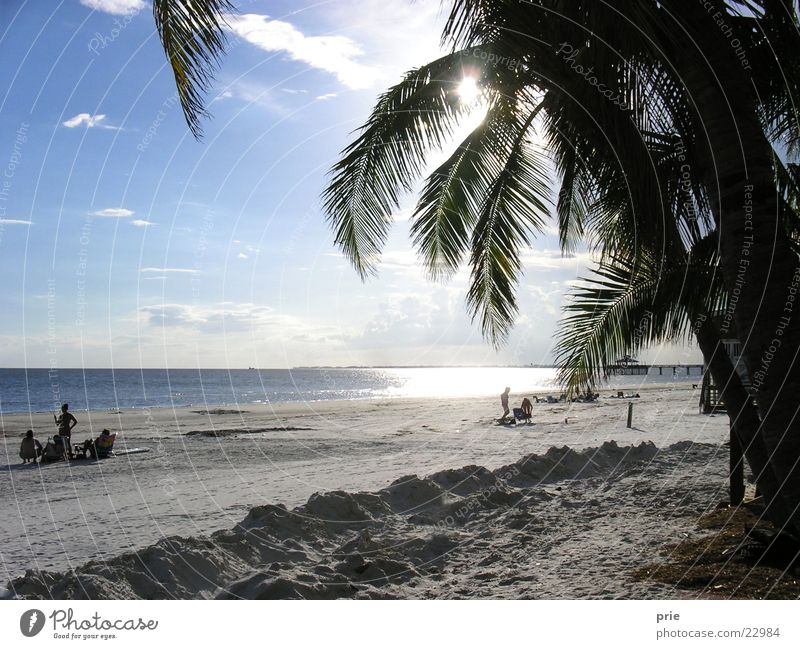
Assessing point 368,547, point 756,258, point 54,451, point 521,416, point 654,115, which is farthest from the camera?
point 521,416

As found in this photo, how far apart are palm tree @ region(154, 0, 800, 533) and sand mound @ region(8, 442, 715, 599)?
7.83 ft

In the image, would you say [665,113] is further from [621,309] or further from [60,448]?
[60,448]

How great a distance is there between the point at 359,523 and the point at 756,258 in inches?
183

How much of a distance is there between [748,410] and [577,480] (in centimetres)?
361

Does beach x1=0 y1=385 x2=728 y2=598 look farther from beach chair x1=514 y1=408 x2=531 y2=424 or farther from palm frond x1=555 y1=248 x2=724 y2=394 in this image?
beach chair x1=514 y1=408 x2=531 y2=424

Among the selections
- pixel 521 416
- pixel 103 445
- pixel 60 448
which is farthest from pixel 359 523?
pixel 521 416

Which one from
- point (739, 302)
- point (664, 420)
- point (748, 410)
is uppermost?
point (739, 302)

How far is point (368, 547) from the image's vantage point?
5.87 meters

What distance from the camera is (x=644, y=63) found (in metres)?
4.54

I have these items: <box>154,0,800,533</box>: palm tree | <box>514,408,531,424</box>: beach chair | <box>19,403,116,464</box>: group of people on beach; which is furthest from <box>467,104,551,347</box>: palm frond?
<box>514,408,531,424</box>: beach chair
